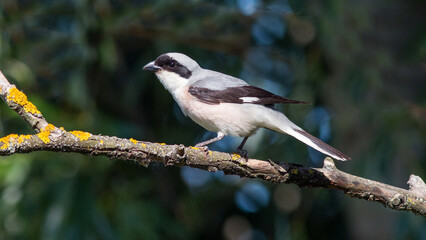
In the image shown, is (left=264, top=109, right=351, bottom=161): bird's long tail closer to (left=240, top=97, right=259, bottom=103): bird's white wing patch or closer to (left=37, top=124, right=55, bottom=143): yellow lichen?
(left=240, top=97, right=259, bottom=103): bird's white wing patch

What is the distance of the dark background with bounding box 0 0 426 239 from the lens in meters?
4.85

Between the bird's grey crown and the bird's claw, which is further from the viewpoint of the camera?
the bird's grey crown

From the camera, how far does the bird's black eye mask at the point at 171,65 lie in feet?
13.4

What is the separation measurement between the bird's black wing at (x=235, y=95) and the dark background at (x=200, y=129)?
1.44 m

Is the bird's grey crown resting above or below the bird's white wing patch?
above

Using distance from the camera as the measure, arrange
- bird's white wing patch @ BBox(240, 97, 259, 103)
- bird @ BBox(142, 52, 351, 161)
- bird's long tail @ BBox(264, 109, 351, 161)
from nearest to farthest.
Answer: bird's long tail @ BBox(264, 109, 351, 161) < bird @ BBox(142, 52, 351, 161) < bird's white wing patch @ BBox(240, 97, 259, 103)

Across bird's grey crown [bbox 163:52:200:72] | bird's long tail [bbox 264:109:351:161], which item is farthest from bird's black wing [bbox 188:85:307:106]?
bird's grey crown [bbox 163:52:200:72]

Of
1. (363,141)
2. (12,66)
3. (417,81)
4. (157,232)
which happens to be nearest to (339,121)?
(363,141)

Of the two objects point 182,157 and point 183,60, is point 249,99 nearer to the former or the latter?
point 183,60

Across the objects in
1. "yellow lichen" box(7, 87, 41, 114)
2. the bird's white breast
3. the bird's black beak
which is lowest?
"yellow lichen" box(7, 87, 41, 114)

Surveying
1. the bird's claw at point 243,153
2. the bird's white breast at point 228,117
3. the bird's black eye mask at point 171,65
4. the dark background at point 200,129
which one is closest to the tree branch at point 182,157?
the bird's claw at point 243,153

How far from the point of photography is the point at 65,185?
4.72m

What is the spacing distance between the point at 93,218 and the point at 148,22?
2.34 m

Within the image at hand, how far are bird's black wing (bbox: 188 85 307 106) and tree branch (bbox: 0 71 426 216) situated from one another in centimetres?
67
